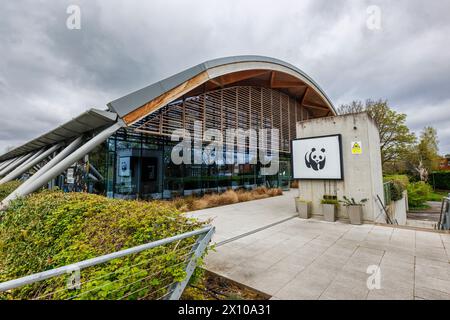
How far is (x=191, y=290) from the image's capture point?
113 inches

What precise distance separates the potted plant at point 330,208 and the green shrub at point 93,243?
235 inches

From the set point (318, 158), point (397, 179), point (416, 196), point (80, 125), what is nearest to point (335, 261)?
point (318, 158)

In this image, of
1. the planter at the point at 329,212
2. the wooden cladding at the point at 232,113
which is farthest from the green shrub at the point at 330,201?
the wooden cladding at the point at 232,113

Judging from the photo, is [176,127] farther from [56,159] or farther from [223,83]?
[56,159]

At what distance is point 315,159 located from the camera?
7.82 meters

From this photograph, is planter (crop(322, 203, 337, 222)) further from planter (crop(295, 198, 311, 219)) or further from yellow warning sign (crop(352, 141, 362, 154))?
yellow warning sign (crop(352, 141, 362, 154))

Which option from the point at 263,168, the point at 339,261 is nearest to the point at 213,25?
the point at 339,261

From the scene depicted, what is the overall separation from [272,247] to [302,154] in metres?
4.73

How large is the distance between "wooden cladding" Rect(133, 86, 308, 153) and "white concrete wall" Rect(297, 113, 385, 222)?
6.88 metres

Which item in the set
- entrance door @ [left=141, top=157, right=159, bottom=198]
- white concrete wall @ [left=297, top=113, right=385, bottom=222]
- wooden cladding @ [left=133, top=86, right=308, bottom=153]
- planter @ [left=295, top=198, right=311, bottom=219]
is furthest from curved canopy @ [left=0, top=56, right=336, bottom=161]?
planter @ [left=295, top=198, right=311, bottom=219]

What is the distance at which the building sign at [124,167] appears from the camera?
1076 cm

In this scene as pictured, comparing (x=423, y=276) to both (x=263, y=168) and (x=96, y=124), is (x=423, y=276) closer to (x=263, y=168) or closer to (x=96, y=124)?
(x=96, y=124)

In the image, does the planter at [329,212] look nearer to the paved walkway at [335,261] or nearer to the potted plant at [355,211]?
the potted plant at [355,211]

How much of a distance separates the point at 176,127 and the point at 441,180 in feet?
115
